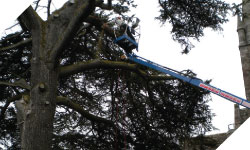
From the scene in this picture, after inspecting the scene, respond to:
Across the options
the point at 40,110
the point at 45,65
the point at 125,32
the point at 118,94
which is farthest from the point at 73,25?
the point at 118,94

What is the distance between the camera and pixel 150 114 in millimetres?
7816

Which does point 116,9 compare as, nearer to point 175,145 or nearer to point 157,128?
point 157,128

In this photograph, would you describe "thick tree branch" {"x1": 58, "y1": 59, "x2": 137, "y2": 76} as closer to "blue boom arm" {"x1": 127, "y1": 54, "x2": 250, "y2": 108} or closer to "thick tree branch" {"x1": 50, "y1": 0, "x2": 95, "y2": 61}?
"thick tree branch" {"x1": 50, "y1": 0, "x2": 95, "y2": 61}

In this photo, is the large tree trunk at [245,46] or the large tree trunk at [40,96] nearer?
the large tree trunk at [40,96]

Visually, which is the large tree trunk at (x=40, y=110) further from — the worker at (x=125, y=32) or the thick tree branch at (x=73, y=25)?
the worker at (x=125, y=32)

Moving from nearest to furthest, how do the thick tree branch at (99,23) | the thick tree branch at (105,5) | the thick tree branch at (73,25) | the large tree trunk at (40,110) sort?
the large tree trunk at (40,110), the thick tree branch at (73,25), the thick tree branch at (105,5), the thick tree branch at (99,23)

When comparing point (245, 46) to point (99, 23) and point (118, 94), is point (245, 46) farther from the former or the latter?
point (99, 23)

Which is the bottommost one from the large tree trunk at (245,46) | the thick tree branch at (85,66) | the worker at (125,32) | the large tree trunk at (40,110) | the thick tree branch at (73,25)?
the large tree trunk at (40,110)

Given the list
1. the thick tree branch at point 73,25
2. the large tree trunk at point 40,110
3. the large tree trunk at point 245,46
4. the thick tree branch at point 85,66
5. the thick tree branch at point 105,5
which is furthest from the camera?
the large tree trunk at point 245,46

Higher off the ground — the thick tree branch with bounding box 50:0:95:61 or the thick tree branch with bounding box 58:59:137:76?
the thick tree branch with bounding box 50:0:95:61

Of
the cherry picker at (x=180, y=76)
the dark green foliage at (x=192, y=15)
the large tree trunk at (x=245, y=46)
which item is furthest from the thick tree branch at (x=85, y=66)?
the large tree trunk at (x=245, y=46)

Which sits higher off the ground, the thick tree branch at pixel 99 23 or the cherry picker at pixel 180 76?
the thick tree branch at pixel 99 23

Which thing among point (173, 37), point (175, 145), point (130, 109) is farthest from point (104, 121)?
point (173, 37)

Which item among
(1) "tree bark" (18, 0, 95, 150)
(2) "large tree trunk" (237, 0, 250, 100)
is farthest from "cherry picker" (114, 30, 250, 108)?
(2) "large tree trunk" (237, 0, 250, 100)
